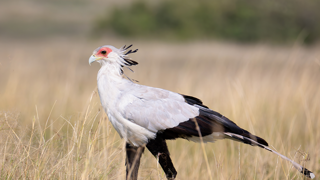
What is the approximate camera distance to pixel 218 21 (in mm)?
20422

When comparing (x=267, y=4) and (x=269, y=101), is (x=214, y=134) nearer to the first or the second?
(x=269, y=101)

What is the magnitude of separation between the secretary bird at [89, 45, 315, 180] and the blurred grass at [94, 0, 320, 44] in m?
16.6

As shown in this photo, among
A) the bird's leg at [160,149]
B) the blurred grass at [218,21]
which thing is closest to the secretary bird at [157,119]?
the bird's leg at [160,149]

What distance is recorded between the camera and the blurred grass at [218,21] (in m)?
18.9

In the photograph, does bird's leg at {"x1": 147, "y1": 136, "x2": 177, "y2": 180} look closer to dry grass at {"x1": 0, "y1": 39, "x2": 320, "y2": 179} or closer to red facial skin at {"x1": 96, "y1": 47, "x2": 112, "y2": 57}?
dry grass at {"x1": 0, "y1": 39, "x2": 320, "y2": 179}

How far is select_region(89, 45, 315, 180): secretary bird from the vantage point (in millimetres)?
2158

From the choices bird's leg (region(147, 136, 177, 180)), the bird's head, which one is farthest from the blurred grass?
bird's leg (region(147, 136, 177, 180))

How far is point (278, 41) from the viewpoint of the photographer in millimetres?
18266

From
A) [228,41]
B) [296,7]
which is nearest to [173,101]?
[228,41]

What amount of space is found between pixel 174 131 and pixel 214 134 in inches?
12.0

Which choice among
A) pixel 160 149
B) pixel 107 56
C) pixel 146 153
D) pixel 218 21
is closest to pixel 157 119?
pixel 160 149

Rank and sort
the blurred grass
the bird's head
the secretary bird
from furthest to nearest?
the blurred grass
the bird's head
the secretary bird

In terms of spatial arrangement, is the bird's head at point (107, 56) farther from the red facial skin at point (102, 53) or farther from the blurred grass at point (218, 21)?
the blurred grass at point (218, 21)

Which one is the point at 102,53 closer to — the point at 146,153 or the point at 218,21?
the point at 146,153
